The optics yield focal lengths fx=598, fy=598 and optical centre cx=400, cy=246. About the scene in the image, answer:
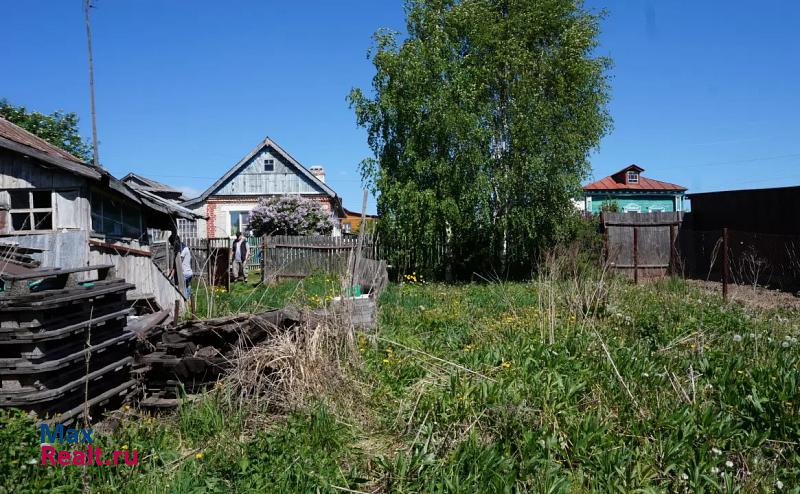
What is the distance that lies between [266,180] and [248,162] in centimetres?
120

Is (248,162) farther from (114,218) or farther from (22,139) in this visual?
(22,139)

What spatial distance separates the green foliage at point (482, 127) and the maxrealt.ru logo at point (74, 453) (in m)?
12.7

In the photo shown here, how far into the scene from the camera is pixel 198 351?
5762 mm

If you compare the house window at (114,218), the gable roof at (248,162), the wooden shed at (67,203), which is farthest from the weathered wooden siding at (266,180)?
the wooden shed at (67,203)

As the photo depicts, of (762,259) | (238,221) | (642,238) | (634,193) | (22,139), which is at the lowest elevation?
(762,259)

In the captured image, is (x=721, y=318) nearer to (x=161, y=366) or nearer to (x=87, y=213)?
(x=161, y=366)

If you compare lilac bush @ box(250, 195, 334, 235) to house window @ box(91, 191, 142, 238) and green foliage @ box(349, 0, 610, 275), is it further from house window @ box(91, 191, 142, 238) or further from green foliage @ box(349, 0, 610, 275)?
house window @ box(91, 191, 142, 238)

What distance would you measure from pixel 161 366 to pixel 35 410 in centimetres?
134

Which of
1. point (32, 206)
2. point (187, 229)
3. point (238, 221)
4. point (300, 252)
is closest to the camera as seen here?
point (32, 206)

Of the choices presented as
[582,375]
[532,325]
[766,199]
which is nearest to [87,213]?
[532,325]

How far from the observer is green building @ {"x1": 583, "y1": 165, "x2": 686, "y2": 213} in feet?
120

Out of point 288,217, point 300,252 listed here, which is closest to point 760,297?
point 300,252

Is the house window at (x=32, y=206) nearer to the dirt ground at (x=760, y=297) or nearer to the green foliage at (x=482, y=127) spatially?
the green foliage at (x=482, y=127)

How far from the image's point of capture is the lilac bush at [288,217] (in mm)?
25016
